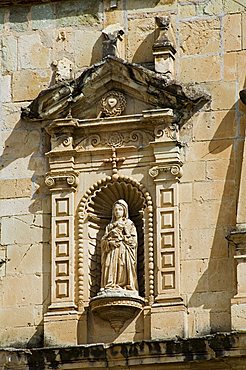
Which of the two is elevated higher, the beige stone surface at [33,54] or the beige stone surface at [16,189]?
the beige stone surface at [33,54]

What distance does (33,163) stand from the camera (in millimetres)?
18609

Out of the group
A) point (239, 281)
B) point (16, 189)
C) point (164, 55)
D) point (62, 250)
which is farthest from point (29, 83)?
point (239, 281)

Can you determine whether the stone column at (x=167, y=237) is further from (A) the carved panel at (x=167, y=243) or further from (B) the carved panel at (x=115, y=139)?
(B) the carved panel at (x=115, y=139)

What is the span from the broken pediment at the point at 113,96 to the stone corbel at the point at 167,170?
0.53m

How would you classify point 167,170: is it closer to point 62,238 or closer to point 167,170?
point 167,170

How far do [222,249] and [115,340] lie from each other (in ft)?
4.79

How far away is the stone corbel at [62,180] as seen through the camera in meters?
18.3

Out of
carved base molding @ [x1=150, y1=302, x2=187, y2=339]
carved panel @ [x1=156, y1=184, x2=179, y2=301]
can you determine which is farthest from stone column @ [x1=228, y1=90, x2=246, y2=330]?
carved panel @ [x1=156, y1=184, x2=179, y2=301]

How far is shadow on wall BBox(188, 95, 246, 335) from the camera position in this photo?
57.6 ft

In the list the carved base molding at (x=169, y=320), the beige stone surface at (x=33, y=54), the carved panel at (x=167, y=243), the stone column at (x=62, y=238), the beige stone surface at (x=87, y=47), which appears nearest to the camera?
the carved base molding at (x=169, y=320)

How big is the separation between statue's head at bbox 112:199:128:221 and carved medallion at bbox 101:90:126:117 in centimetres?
100

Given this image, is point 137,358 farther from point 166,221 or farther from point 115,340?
point 166,221

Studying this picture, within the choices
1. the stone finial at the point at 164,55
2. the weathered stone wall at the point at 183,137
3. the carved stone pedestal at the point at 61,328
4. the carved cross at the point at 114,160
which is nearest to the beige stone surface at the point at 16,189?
the weathered stone wall at the point at 183,137

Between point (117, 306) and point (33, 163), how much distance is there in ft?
6.61
